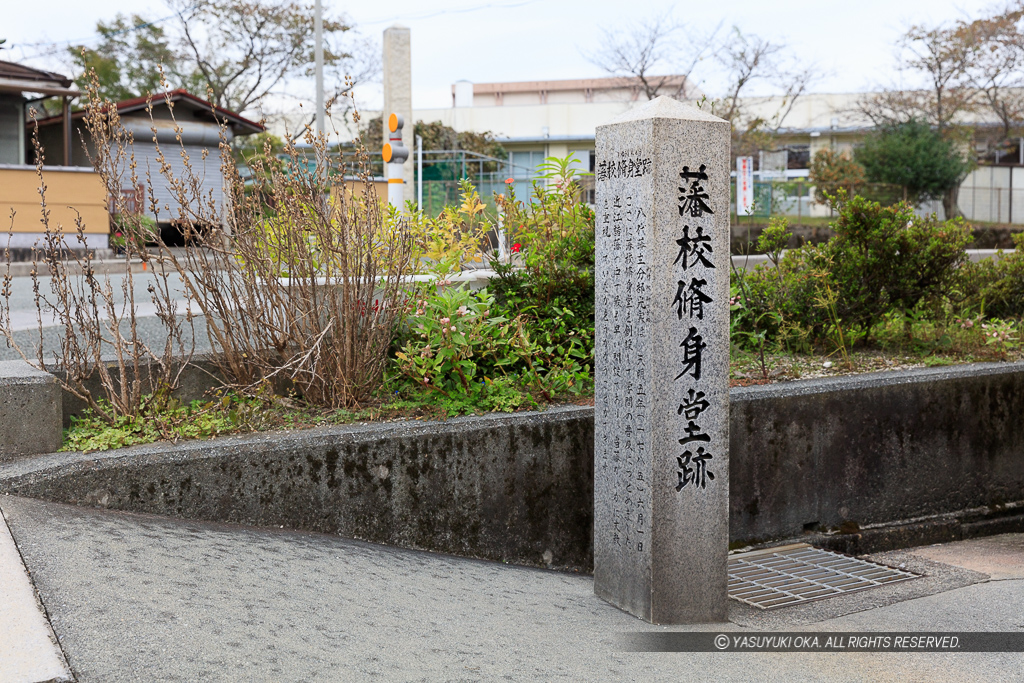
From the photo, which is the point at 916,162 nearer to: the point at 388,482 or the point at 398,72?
the point at 398,72

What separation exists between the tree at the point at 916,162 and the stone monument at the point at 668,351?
28.0 meters

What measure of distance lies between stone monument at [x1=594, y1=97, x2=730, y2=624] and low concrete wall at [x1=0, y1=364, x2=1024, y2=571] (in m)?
0.91

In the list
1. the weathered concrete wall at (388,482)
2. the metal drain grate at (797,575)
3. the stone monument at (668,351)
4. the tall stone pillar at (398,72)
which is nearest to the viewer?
the stone monument at (668,351)

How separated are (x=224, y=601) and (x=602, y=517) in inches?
70.7

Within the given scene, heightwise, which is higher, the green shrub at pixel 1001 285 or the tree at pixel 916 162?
the tree at pixel 916 162

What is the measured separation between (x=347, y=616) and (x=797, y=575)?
2.76 m

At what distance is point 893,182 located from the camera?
1158 inches

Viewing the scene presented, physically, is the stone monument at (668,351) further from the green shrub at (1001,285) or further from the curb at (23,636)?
the green shrub at (1001,285)

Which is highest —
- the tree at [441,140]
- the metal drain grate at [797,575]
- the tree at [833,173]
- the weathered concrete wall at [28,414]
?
the tree at [441,140]

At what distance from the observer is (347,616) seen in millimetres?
3434

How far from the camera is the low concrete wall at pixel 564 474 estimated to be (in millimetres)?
4250

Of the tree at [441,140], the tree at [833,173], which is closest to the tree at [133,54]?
the tree at [441,140]

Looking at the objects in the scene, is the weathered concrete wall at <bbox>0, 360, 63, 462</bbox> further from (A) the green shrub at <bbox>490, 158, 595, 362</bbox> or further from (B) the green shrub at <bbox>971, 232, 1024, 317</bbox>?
(B) the green shrub at <bbox>971, 232, 1024, 317</bbox>

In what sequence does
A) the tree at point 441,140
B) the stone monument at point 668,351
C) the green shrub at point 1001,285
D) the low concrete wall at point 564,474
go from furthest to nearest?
the tree at point 441,140
the green shrub at point 1001,285
the low concrete wall at point 564,474
the stone monument at point 668,351
